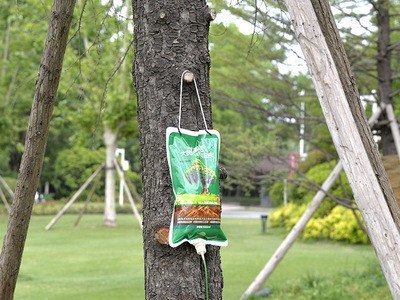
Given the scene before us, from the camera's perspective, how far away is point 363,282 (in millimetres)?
8484

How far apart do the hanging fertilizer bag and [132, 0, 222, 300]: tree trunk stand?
0.35 ft

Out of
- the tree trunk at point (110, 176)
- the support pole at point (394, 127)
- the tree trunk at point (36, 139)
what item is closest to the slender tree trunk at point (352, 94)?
the tree trunk at point (36, 139)

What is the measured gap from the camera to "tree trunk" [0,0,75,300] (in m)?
3.74

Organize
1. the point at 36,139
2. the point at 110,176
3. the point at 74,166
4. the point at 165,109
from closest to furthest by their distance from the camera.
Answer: the point at 165,109 → the point at 36,139 → the point at 110,176 → the point at 74,166

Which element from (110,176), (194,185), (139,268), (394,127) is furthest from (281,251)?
(110,176)

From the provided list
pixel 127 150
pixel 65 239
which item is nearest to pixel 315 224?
pixel 65 239

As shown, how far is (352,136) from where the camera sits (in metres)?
2.99

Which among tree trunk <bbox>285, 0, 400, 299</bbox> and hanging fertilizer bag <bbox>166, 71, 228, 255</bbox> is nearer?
hanging fertilizer bag <bbox>166, 71, 228, 255</bbox>

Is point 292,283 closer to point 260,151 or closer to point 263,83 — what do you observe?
point 260,151

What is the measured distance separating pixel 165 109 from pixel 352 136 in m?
0.74

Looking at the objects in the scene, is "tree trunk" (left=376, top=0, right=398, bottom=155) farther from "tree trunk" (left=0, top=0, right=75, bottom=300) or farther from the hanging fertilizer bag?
the hanging fertilizer bag

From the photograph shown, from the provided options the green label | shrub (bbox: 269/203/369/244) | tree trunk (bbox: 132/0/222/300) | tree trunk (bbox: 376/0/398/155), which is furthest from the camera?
shrub (bbox: 269/203/369/244)

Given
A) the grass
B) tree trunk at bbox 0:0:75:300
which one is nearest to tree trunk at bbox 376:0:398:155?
the grass

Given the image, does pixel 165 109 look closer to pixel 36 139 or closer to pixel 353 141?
pixel 353 141
